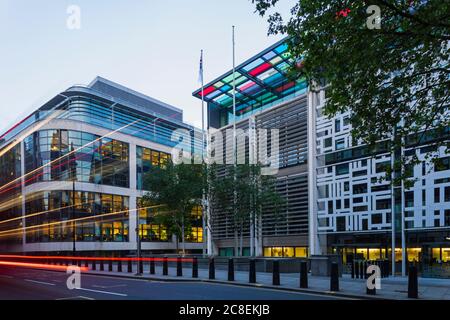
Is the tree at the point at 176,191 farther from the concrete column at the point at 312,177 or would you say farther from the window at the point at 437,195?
the window at the point at 437,195

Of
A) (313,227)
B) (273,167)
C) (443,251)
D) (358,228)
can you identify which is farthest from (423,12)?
(273,167)

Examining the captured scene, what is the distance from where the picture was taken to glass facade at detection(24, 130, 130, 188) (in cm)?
5397

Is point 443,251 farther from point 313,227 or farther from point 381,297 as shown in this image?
point 381,297

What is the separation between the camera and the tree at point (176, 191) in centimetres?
3488

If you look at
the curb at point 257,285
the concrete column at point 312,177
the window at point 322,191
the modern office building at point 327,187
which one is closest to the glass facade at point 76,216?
the modern office building at point 327,187

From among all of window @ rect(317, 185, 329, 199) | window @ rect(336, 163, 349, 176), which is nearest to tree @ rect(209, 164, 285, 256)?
window @ rect(317, 185, 329, 199)

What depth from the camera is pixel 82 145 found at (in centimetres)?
5459

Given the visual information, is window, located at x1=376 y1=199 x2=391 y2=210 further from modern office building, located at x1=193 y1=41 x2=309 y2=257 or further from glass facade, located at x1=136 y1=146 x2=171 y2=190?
glass facade, located at x1=136 y1=146 x2=171 y2=190

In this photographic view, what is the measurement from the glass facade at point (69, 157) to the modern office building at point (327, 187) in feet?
61.8

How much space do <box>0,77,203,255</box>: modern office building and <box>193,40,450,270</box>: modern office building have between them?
16.8 m

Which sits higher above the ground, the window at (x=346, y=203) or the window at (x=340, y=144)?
the window at (x=340, y=144)

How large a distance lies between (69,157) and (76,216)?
7.46 meters

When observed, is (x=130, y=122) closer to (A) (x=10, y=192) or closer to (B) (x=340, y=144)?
(A) (x=10, y=192)
